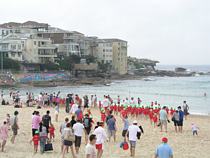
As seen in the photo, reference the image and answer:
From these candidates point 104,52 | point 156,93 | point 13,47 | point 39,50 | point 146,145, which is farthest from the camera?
point 104,52

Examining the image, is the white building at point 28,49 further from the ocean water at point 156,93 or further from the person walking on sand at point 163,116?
the person walking on sand at point 163,116

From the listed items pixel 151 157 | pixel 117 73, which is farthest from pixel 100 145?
pixel 117 73

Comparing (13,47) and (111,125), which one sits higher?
(13,47)

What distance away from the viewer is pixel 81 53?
9938 centimetres

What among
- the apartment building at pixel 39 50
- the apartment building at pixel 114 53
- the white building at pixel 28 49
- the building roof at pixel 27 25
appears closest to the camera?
the apartment building at pixel 39 50

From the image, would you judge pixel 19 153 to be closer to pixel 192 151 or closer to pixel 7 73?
pixel 192 151

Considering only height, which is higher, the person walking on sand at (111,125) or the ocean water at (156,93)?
the person walking on sand at (111,125)

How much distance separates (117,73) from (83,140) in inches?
3685

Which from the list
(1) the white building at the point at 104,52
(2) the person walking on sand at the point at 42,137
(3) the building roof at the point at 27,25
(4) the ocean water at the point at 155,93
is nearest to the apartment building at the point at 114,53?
(1) the white building at the point at 104,52

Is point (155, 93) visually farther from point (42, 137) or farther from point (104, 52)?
point (42, 137)

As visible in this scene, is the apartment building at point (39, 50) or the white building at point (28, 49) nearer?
the apartment building at point (39, 50)

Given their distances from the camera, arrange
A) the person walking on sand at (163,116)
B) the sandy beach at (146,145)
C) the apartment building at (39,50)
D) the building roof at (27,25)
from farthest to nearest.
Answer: the building roof at (27,25) → the apartment building at (39,50) → the person walking on sand at (163,116) → the sandy beach at (146,145)

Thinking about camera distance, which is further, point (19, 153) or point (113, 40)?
point (113, 40)

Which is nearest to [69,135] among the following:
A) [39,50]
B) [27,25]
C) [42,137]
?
[42,137]
